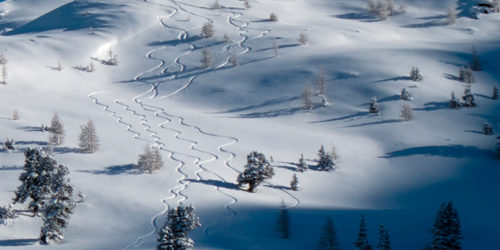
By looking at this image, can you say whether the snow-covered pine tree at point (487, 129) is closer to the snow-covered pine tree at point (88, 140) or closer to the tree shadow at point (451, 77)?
the tree shadow at point (451, 77)

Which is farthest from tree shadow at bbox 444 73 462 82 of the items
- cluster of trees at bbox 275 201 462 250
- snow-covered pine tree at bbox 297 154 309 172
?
cluster of trees at bbox 275 201 462 250

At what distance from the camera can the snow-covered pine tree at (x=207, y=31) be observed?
255 ft

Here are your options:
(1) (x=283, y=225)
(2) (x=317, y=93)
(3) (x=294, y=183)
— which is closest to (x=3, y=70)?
(2) (x=317, y=93)

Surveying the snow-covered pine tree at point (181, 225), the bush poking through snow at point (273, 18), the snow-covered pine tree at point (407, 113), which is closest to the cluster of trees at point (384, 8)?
the bush poking through snow at point (273, 18)

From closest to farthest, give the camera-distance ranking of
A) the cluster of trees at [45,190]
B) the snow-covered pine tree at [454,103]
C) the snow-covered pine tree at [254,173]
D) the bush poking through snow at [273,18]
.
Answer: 1. the cluster of trees at [45,190]
2. the snow-covered pine tree at [254,173]
3. the snow-covered pine tree at [454,103]
4. the bush poking through snow at [273,18]

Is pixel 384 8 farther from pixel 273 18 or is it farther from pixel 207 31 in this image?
pixel 207 31

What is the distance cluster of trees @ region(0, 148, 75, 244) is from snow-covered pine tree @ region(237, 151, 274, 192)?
1123cm

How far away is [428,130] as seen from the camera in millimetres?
47688

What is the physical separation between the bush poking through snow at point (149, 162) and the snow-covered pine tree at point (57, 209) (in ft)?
30.3

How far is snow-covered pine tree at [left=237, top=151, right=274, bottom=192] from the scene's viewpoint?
111 ft

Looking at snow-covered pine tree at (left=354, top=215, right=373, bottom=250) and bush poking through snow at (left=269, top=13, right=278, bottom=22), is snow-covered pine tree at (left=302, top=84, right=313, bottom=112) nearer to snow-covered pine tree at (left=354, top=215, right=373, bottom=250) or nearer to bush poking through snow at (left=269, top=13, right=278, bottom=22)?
snow-covered pine tree at (left=354, top=215, right=373, bottom=250)

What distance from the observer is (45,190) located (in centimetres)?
2597

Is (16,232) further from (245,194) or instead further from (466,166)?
(466,166)

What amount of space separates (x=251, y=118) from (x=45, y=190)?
28.8 meters
